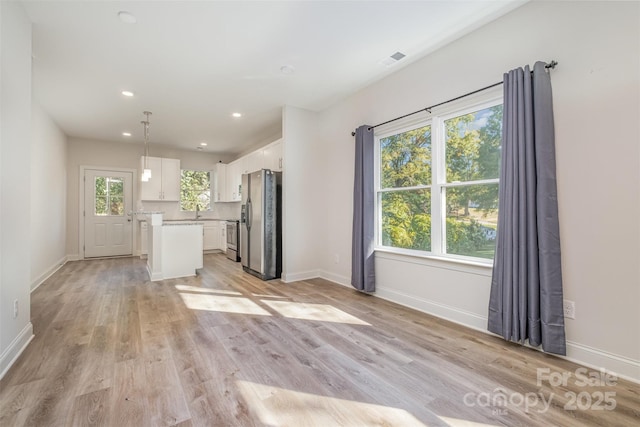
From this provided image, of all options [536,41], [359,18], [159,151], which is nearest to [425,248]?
[536,41]

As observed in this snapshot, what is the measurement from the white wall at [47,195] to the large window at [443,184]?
16.7 ft

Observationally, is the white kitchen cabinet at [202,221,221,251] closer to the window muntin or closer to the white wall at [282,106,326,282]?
the window muntin

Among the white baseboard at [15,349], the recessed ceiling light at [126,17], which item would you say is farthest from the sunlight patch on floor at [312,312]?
the recessed ceiling light at [126,17]

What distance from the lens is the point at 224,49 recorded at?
2.96 meters

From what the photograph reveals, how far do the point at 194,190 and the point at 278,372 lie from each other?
6.85m

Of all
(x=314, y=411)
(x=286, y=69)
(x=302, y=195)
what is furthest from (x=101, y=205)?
(x=314, y=411)

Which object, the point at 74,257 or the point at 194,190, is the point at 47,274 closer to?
the point at 74,257

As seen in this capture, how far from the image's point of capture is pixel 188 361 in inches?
83.2

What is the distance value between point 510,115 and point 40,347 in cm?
428

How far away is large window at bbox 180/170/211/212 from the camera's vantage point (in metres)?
7.61

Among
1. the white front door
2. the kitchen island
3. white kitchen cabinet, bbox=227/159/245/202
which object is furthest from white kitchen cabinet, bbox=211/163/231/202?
the kitchen island

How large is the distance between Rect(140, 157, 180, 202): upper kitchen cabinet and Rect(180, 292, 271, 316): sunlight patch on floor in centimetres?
397

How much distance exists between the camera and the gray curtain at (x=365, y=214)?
372 centimetres

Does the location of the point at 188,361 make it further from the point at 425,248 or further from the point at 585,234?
the point at 585,234
